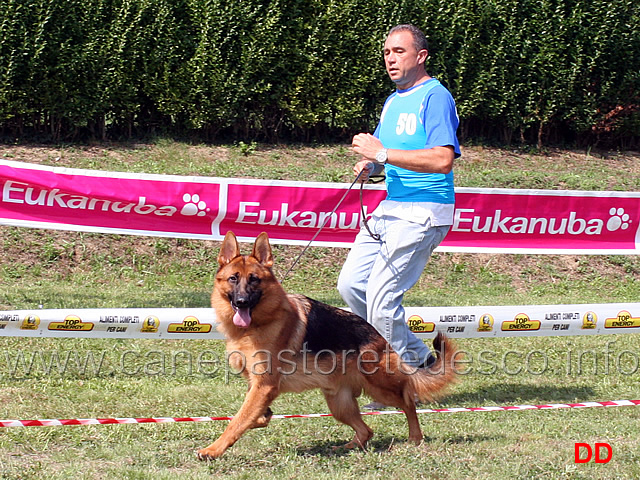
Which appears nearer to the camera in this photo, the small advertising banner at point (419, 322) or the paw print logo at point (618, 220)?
the small advertising banner at point (419, 322)

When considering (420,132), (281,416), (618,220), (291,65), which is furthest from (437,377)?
(291,65)

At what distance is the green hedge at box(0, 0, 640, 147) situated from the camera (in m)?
11.9

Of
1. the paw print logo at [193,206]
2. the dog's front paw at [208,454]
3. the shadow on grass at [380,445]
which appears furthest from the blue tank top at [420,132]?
the paw print logo at [193,206]

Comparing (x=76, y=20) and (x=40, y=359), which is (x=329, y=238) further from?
(x=76, y=20)

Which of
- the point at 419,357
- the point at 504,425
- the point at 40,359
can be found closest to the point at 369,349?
the point at 419,357

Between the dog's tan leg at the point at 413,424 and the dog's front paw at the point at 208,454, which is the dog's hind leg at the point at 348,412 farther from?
the dog's front paw at the point at 208,454

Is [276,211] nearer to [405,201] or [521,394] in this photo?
[521,394]

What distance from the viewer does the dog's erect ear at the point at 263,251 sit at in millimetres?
4820

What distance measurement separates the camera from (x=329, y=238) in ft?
30.7

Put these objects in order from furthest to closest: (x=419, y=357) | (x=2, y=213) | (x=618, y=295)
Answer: (x=618, y=295)
(x=2, y=213)
(x=419, y=357)

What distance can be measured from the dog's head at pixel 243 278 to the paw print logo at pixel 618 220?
6.37 meters

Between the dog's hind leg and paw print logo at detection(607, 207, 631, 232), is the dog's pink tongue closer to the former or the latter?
the dog's hind leg

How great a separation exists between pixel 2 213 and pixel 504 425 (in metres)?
5.59

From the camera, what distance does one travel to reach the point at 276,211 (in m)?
8.98
